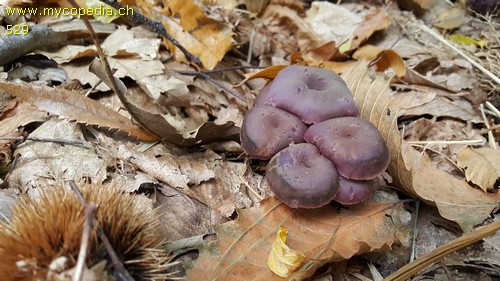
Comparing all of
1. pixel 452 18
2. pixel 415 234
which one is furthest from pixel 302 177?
pixel 452 18

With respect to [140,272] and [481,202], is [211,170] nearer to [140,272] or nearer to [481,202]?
[140,272]

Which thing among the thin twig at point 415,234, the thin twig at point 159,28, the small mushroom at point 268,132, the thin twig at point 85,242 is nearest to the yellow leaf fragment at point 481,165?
the thin twig at point 415,234

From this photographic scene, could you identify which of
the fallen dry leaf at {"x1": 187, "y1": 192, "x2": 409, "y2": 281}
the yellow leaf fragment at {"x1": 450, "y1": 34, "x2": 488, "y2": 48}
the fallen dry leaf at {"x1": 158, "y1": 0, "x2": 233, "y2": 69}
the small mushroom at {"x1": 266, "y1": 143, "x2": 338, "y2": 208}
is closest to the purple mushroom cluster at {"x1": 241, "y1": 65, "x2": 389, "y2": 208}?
the small mushroom at {"x1": 266, "y1": 143, "x2": 338, "y2": 208}

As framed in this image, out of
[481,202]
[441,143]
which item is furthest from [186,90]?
[481,202]

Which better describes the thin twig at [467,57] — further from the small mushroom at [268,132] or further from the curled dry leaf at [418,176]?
the small mushroom at [268,132]

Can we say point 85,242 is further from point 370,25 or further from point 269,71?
point 370,25

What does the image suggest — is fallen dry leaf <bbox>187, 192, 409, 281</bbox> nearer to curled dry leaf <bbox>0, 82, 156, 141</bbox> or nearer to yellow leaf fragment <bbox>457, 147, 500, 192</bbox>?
yellow leaf fragment <bbox>457, 147, 500, 192</bbox>
